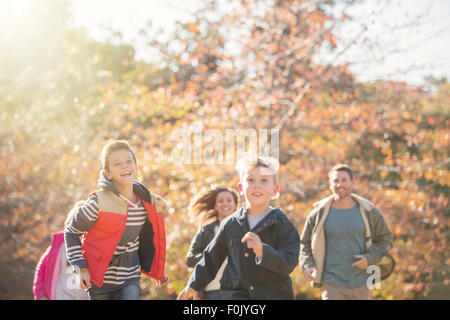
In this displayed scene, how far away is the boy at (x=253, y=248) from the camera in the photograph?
10.8 ft

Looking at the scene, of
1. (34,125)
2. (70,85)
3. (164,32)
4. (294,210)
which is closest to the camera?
(294,210)

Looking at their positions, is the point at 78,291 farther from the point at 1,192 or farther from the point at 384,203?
the point at 384,203

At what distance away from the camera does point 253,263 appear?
335cm

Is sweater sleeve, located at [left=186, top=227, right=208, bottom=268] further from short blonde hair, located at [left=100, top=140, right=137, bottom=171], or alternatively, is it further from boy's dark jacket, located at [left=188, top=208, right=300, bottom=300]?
short blonde hair, located at [left=100, top=140, right=137, bottom=171]

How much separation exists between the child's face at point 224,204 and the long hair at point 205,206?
0.07m

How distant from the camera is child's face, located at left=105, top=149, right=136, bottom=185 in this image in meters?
3.88

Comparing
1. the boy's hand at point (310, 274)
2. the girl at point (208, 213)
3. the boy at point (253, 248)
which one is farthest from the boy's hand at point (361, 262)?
the boy at point (253, 248)

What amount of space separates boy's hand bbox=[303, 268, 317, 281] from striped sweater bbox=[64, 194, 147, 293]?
1.81 metres

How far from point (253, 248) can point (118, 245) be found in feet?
4.13

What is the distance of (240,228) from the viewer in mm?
3441

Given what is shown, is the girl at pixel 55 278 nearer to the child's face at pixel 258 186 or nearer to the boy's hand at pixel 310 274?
the boy's hand at pixel 310 274
